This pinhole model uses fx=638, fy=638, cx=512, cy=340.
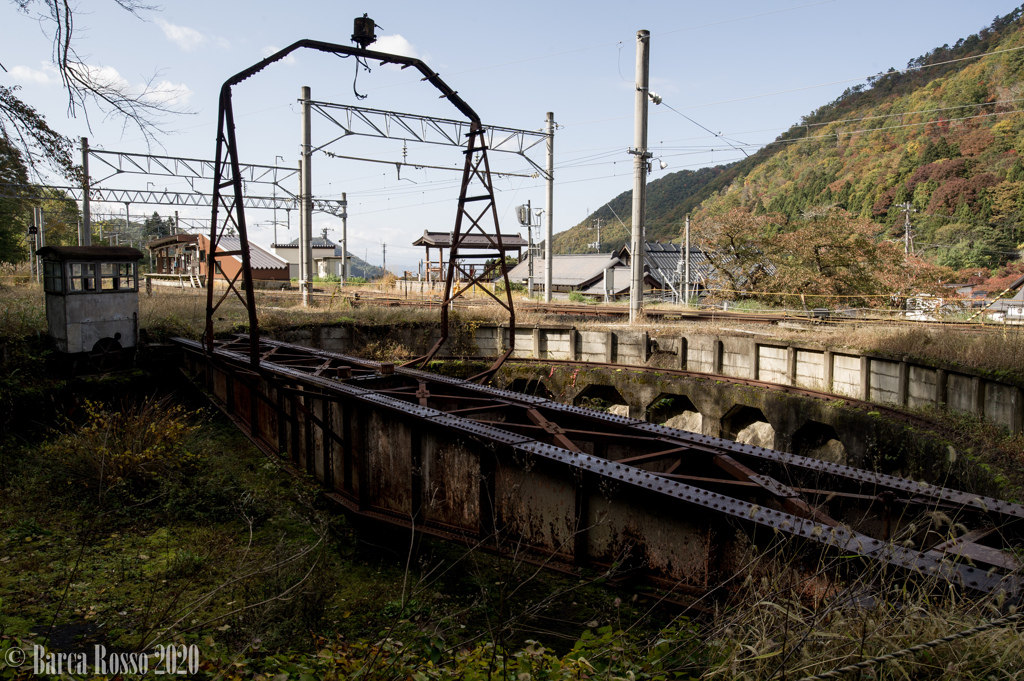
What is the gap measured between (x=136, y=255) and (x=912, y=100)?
78.9m

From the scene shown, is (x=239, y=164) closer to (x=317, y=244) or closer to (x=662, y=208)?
(x=317, y=244)

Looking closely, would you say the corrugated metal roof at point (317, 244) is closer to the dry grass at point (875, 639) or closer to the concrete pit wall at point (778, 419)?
the concrete pit wall at point (778, 419)

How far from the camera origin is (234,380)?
32.9 ft

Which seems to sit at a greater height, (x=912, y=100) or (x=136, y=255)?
(x=912, y=100)

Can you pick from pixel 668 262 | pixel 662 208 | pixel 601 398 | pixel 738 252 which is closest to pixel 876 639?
pixel 601 398

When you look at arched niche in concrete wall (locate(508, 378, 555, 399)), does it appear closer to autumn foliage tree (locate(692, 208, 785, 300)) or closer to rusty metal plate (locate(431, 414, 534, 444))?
rusty metal plate (locate(431, 414, 534, 444))

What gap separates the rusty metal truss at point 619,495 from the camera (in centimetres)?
382

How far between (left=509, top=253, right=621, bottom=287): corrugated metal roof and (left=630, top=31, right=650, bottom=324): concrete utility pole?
32.2m

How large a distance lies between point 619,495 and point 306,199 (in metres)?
17.7

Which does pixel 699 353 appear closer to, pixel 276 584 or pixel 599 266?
pixel 276 584

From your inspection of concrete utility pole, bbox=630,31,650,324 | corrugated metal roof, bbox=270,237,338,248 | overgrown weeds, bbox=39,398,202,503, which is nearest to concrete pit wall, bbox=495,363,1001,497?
concrete utility pole, bbox=630,31,650,324

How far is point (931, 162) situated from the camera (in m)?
55.1

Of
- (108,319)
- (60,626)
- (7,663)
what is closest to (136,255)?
(108,319)

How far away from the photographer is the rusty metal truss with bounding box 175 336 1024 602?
3818mm
